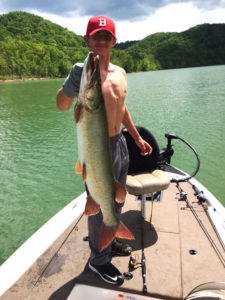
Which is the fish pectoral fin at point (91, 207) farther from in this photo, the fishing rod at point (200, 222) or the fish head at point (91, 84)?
the fishing rod at point (200, 222)

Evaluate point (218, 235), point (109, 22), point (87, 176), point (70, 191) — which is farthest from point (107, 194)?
point (70, 191)

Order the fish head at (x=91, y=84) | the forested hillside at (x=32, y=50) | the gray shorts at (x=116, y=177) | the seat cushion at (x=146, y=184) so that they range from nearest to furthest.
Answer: the fish head at (x=91, y=84), the gray shorts at (x=116, y=177), the seat cushion at (x=146, y=184), the forested hillside at (x=32, y=50)

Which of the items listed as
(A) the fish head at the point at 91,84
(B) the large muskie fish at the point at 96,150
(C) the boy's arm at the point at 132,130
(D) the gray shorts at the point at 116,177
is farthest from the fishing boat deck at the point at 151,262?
(A) the fish head at the point at 91,84

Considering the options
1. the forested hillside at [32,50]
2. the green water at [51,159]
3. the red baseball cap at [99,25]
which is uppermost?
the forested hillside at [32,50]

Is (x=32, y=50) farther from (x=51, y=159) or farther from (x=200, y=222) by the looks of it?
(x=200, y=222)

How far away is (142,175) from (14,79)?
288ft

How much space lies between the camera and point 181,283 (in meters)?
2.55

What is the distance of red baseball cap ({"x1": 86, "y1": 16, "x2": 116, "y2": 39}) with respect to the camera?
6.31 ft

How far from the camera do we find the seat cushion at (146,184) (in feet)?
10.8

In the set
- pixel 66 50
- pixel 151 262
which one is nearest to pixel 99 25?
pixel 151 262

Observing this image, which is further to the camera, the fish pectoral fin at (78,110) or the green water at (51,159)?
the green water at (51,159)

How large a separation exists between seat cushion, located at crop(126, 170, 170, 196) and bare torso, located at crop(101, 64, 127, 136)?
1.20 metres

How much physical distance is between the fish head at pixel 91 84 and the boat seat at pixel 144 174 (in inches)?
78.8

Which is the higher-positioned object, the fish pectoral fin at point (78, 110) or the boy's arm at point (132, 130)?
the fish pectoral fin at point (78, 110)
